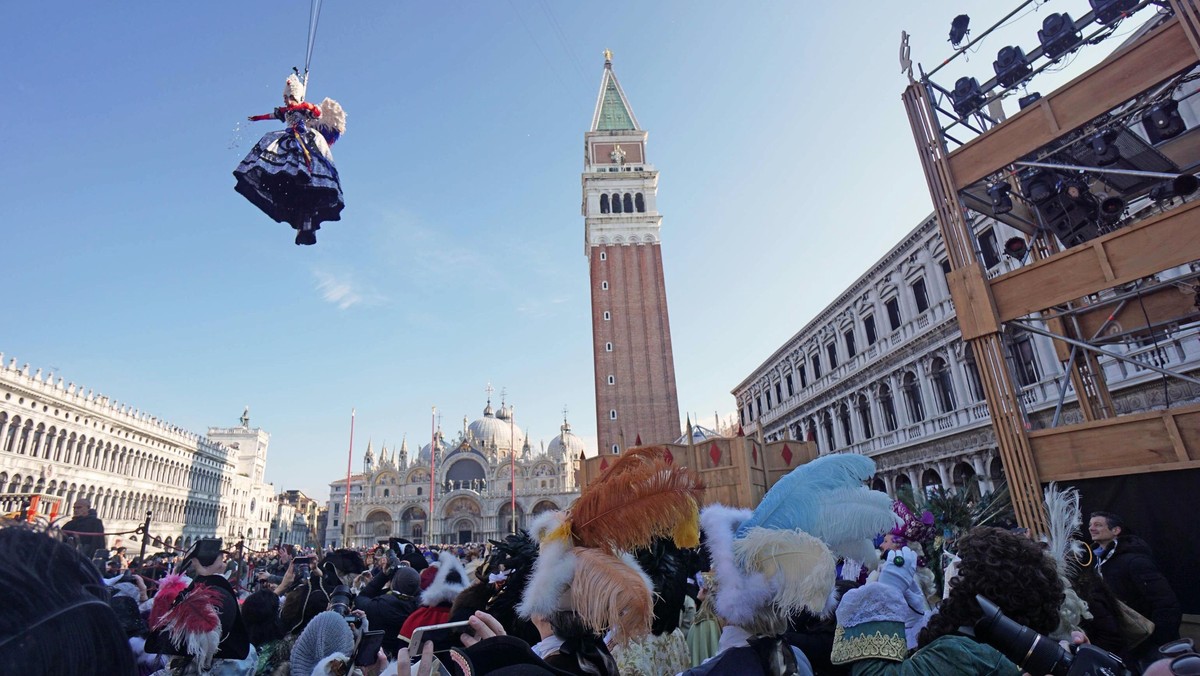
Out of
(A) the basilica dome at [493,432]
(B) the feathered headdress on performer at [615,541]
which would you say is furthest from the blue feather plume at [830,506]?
(A) the basilica dome at [493,432]

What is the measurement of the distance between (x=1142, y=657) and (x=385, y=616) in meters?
5.24

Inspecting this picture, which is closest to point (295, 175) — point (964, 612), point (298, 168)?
point (298, 168)

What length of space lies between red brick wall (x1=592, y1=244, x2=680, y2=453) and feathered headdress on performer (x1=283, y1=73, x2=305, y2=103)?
102ft

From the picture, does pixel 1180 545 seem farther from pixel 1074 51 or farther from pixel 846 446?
pixel 846 446

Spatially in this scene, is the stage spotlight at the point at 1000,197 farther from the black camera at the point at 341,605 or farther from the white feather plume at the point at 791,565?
the black camera at the point at 341,605

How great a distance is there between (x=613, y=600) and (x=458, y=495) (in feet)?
181

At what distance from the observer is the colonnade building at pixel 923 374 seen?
11891 millimetres

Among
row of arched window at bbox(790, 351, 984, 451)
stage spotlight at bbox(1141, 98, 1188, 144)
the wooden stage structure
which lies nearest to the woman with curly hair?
the wooden stage structure

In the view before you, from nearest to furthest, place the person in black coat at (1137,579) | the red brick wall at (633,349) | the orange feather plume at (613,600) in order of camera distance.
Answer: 1. the orange feather plume at (613,600)
2. the person in black coat at (1137,579)
3. the red brick wall at (633,349)

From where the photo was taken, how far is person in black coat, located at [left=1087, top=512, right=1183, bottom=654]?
358cm

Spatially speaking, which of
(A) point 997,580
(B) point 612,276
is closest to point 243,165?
(A) point 997,580

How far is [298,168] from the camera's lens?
7.03m

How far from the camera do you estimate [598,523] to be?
2244 millimetres

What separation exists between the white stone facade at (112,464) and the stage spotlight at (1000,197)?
26.6m
